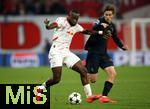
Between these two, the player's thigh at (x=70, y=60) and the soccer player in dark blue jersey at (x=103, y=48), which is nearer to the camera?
the player's thigh at (x=70, y=60)

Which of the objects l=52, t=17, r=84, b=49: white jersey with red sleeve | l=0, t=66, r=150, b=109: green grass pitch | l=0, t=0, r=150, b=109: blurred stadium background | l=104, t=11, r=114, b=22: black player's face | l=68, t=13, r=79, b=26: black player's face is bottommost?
l=0, t=66, r=150, b=109: green grass pitch

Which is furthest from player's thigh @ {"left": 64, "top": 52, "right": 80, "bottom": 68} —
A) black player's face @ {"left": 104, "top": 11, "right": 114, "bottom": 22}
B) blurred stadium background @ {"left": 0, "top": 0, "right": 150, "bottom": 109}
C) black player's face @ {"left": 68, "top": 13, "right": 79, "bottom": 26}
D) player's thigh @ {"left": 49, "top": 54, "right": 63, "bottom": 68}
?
blurred stadium background @ {"left": 0, "top": 0, "right": 150, "bottom": 109}

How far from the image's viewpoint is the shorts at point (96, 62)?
14906 mm

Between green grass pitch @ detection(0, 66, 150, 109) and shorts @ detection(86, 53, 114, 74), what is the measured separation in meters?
0.84

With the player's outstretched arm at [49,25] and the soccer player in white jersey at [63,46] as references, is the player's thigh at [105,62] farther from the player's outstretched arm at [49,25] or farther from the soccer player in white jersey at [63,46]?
the player's outstretched arm at [49,25]

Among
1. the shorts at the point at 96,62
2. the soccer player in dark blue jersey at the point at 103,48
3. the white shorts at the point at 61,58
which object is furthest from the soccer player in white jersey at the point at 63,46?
the shorts at the point at 96,62

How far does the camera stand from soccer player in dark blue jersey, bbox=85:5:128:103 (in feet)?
47.8

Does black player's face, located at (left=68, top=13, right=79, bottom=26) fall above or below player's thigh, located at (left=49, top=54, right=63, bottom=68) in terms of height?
above

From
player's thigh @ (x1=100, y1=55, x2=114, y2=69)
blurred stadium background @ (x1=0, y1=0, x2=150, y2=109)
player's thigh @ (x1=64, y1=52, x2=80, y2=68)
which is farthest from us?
blurred stadium background @ (x1=0, y1=0, x2=150, y2=109)

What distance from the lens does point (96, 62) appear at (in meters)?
15.0

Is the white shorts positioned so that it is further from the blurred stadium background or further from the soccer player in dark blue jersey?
the blurred stadium background

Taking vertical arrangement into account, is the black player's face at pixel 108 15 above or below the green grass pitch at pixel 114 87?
above

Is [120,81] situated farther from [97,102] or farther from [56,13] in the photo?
[56,13]

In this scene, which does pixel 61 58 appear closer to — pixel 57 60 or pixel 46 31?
pixel 57 60
